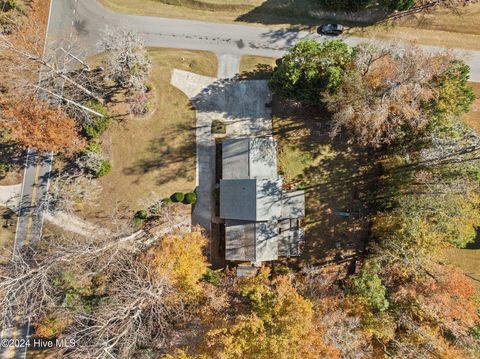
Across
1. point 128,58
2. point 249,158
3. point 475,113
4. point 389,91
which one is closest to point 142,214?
point 249,158

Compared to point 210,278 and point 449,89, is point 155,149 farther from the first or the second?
point 449,89

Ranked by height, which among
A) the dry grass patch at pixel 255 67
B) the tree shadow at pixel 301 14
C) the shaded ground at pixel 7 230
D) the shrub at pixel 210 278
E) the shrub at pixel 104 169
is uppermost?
the tree shadow at pixel 301 14

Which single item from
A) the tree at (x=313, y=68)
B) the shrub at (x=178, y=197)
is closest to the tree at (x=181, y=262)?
the shrub at (x=178, y=197)

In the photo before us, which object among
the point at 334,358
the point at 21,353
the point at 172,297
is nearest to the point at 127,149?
the point at 172,297

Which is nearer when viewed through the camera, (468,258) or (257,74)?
(468,258)

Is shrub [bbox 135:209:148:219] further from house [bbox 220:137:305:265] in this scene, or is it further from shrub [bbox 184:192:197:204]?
house [bbox 220:137:305:265]

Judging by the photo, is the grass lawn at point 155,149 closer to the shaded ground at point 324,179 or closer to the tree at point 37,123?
the tree at point 37,123

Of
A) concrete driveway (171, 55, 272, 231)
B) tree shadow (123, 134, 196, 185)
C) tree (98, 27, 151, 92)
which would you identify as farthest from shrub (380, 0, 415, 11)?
tree (98, 27, 151, 92)
